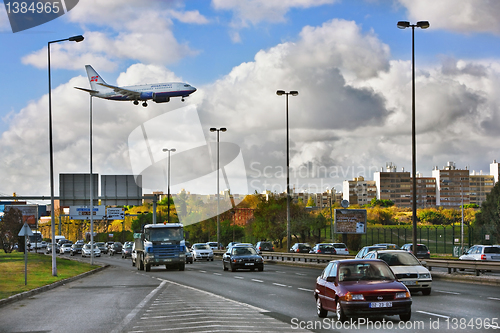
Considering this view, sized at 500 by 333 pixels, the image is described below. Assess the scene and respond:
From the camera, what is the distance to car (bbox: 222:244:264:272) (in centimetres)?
3756

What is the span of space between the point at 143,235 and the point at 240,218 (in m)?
83.3

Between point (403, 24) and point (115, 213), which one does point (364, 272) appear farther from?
point (115, 213)

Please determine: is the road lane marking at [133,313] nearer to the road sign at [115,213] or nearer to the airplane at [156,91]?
the airplane at [156,91]

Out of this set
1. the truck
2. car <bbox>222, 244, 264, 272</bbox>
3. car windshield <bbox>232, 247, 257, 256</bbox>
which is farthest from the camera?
the truck

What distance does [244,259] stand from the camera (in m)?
37.6

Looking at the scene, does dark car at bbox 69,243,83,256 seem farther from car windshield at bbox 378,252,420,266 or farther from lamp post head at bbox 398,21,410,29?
car windshield at bbox 378,252,420,266

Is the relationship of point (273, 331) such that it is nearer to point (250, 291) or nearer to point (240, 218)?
point (250, 291)

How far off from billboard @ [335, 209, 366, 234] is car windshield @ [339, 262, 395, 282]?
48.2 meters

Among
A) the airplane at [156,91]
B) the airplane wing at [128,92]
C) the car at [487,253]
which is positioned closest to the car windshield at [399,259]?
the car at [487,253]

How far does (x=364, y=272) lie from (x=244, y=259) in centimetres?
2392

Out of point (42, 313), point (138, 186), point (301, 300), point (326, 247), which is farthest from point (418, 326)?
point (138, 186)

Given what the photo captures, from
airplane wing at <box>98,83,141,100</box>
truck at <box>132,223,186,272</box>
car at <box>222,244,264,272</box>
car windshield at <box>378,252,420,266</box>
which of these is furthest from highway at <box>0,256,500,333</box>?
airplane wing at <box>98,83,141,100</box>

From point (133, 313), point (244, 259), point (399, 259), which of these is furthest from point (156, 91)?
point (133, 313)

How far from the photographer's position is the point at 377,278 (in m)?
13.8
